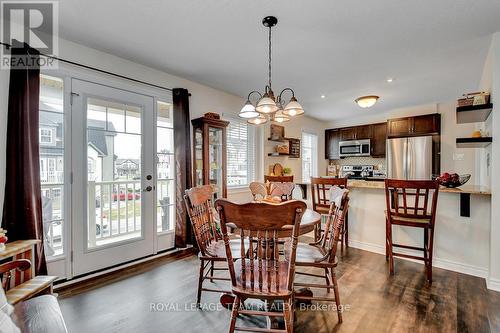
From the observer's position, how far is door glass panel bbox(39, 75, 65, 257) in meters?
2.33

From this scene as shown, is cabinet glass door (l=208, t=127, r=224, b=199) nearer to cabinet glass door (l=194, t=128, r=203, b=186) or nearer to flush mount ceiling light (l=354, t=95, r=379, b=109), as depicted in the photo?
cabinet glass door (l=194, t=128, r=203, b=186)

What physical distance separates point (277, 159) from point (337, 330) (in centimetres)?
370

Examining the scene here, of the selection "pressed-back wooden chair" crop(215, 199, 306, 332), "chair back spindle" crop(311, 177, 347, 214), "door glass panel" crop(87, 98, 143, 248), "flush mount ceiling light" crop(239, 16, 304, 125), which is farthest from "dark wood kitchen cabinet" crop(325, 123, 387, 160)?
"pressed-back wooden chair" crop(215, 199, 306, 332)

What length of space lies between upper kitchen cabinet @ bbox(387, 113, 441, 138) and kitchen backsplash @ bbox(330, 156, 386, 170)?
0.99 meters

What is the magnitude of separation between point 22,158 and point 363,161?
21.5ft

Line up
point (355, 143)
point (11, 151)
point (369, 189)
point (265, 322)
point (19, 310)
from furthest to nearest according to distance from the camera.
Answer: point (355, 143)
point (369, 189)
point (11, 151)
point (265, 322)
point (19, 310)

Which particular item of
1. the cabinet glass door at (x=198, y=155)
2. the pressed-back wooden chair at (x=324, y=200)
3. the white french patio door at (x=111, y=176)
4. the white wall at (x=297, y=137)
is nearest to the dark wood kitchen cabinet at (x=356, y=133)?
the white wall at (x=297, y=137)

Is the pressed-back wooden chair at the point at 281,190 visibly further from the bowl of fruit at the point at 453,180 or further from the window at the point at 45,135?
the window at the point at 45,135

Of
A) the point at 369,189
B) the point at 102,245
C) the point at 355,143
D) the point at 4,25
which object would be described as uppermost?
the point at 4,25

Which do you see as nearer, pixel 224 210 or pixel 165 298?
pixel 224 210

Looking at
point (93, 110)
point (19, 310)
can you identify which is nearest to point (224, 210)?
point (19, 310)

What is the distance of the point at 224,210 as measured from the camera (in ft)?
4.26

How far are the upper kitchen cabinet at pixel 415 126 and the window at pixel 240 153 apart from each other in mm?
3125

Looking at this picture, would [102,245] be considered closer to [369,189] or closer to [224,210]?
[224,210]
